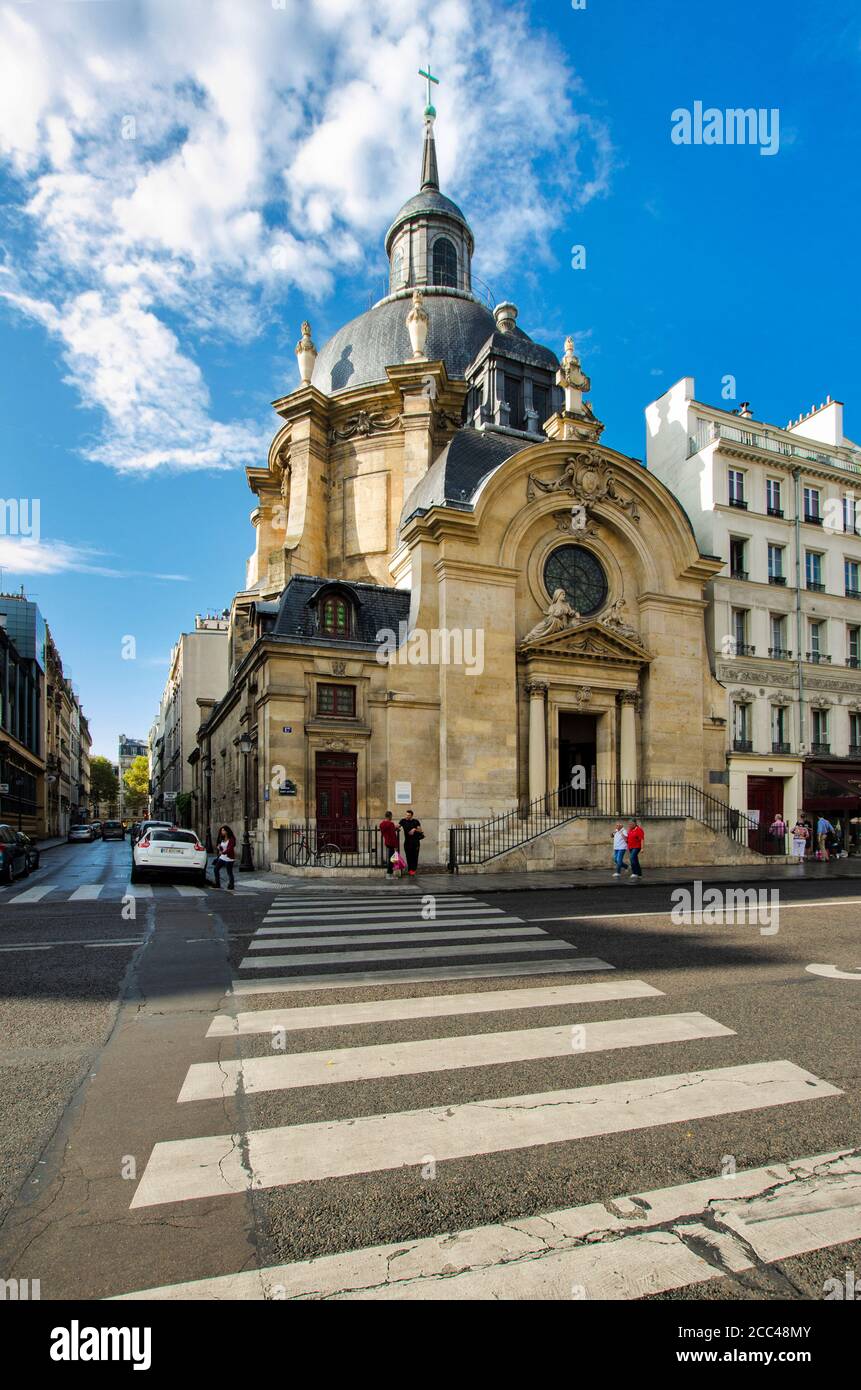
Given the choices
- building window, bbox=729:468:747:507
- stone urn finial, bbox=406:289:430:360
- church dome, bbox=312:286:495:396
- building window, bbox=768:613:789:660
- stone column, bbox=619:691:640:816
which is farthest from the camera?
church dome, bbox=312:286:495:396

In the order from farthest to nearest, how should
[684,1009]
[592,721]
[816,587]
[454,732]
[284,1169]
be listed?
[816,587], [592,721], [454,732], [684,1009], [284,1169]

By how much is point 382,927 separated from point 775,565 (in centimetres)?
2804

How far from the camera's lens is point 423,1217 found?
10.9ft

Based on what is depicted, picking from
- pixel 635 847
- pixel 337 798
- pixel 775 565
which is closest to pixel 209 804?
pixel 337 798

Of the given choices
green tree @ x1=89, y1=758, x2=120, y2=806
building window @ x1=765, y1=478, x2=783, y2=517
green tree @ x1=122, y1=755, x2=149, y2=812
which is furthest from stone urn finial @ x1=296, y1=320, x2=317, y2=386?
green tree @ x1=89, y1=758, x2=120, y2=806

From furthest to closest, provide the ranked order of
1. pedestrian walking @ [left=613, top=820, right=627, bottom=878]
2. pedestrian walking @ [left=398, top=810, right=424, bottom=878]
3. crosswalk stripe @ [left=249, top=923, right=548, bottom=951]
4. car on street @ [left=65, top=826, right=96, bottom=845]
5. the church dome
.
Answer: car on street @ [left=65, top=826, right=96, bottom=845]
the church dome
pedestrian walking @ [left=398, top=810, right=424, bottom=878]
pedestrian walking @ [left=613, top=820, right=627, bottom=878]
crosswalk stripe @ [left=249, top=923, right=548, bottom=951]

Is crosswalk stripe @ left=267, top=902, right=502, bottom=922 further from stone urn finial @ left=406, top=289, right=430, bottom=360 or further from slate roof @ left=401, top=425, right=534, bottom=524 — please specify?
stone urn finial @ left=406, top=289, right=430, bottom=360

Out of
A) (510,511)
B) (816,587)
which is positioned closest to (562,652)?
(510,511)

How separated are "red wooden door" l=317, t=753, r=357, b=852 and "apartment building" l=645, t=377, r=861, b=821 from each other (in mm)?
14654

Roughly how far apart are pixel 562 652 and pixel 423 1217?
23.2 m

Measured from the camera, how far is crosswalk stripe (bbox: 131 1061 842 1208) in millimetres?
3703

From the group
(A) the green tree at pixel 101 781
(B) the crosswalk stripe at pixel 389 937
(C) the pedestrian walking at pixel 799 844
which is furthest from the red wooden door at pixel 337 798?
(A) the green tree at pixel 101 781

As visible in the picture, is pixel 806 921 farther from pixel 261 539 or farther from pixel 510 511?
pixel 261 539

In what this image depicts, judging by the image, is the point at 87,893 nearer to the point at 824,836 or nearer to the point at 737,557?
the point at 824,836
